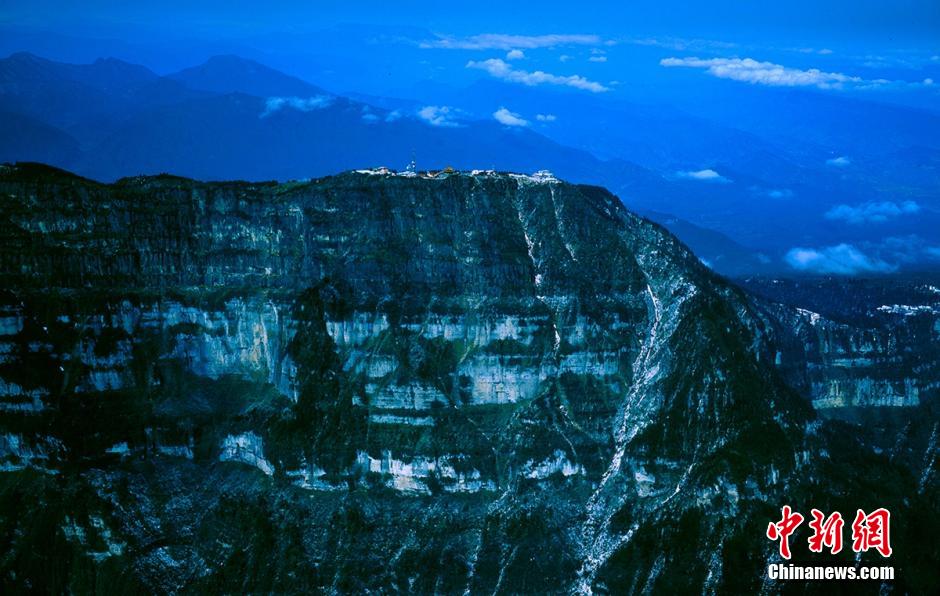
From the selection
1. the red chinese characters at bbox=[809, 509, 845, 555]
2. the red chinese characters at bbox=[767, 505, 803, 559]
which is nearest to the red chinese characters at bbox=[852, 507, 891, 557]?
the red chinese characters at bbox=[809, 509, 845, 555]

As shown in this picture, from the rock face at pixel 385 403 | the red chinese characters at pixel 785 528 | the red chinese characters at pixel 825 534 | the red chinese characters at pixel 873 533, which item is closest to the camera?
the red chinese characters at pixel 785 528

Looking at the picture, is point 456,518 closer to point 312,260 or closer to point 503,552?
point 503,552

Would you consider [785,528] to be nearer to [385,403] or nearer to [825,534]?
[825,534]

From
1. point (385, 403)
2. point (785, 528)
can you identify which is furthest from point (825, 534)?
point (385, 403)

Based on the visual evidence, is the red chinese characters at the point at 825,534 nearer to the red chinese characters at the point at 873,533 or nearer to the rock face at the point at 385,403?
the red chinese characters at the point at 873,533

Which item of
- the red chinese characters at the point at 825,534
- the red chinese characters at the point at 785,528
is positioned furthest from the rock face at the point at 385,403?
the red chinese characters at the point at 825,534

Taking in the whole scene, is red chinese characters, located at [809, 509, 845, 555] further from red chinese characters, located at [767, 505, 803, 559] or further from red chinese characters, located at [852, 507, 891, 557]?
red chinese characters, located at [852, 507, 891, 557]

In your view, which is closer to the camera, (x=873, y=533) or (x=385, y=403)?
(x=873, y=533)

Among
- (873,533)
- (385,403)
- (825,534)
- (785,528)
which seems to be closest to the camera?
(785,528)
